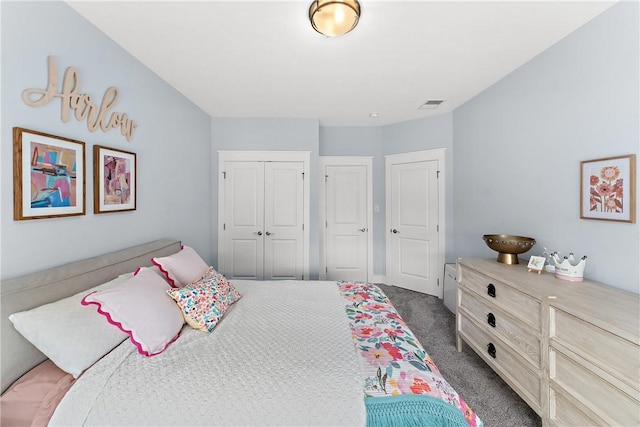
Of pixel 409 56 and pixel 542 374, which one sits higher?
pixel 409 56

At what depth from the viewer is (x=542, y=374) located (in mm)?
1470

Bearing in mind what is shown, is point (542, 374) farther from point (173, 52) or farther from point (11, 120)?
point (173, 52)

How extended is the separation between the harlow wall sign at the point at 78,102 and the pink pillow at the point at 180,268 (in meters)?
1.00

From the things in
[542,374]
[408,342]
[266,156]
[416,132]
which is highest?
[416,132]

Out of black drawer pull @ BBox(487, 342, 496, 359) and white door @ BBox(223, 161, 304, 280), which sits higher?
white door @ BBox(223, 161, 304, 280)

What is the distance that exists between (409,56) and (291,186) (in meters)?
2.13

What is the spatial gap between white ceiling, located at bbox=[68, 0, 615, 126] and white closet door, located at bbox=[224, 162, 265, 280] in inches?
39.5

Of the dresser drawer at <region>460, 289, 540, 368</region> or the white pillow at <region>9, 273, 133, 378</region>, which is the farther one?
the dresser drawer at <region>460, 289, 540, 368</region>

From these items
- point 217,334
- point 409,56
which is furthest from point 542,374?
point 409,56

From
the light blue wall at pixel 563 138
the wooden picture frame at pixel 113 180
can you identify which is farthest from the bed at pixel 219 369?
the light blue wall at pixel 563 138

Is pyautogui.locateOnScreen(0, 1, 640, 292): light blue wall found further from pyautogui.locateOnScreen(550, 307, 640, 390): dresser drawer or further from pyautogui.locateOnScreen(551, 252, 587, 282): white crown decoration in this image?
pyautogui.locateOnScreen(550, 307, 640, 390): dresser drawer

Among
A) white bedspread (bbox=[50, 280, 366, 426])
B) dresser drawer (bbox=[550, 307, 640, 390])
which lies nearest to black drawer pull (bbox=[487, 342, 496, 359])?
dresser drawer (bbox=[550, 307, 640, 390])

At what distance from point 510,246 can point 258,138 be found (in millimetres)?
3157

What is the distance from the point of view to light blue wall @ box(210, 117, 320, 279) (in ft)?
11.7
